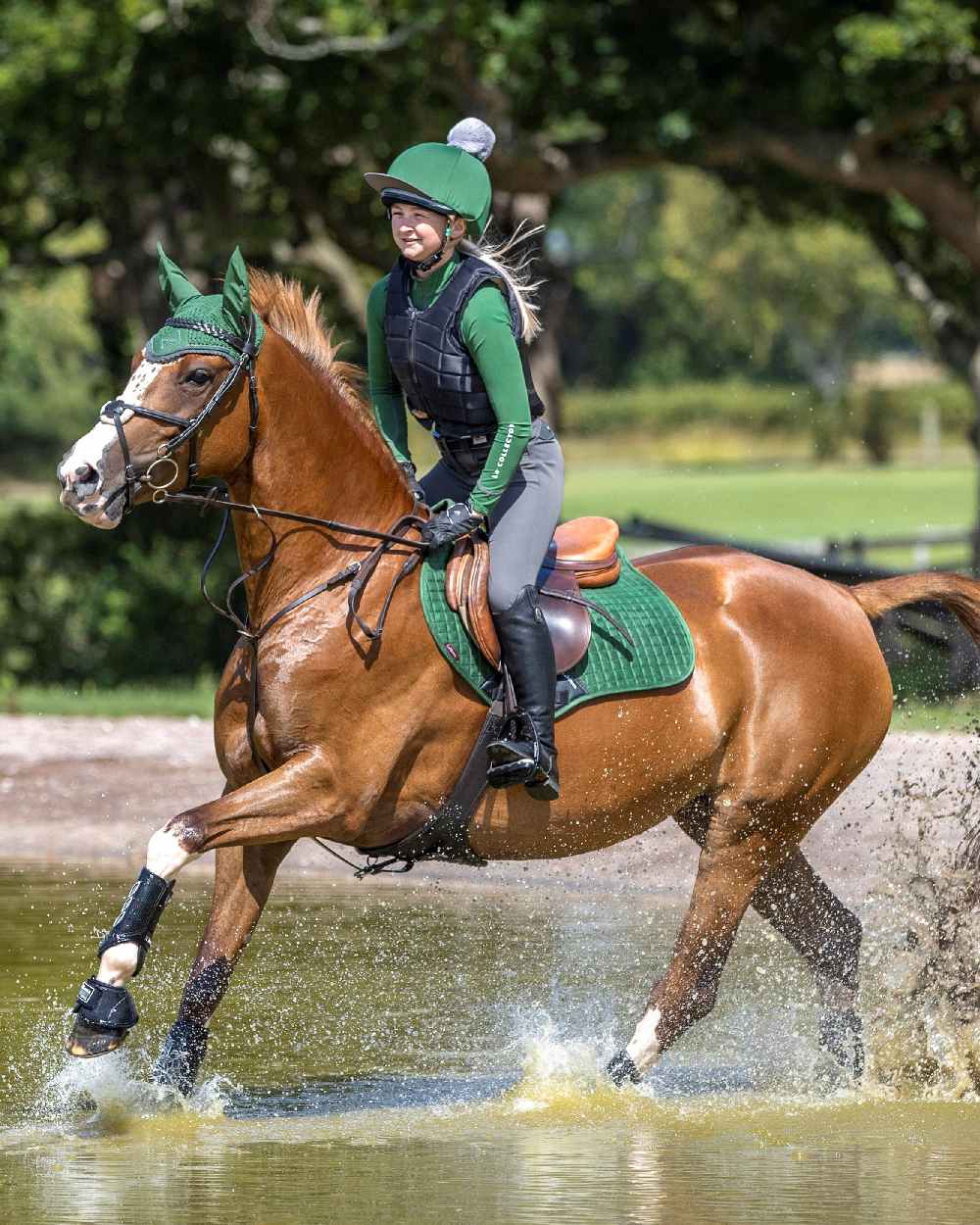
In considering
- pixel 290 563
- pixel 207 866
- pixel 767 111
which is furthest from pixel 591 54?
pixel 290 563

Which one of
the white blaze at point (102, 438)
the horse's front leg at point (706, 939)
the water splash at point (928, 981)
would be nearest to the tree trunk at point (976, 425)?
the water splash at point (928, 981)

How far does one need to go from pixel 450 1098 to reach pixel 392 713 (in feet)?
4.37

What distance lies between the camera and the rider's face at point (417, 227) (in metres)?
6.44

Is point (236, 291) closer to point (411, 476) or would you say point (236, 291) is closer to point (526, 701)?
point (411, 476)

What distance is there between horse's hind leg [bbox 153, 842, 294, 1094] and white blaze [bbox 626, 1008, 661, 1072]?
1370 millimetres

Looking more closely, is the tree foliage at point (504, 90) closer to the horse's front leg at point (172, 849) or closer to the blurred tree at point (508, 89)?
the blurred tree at point (508, 89)

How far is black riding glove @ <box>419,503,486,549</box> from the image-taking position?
21.5 feet

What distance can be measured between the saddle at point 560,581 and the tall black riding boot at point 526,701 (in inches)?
3.0

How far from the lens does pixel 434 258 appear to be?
653 cm

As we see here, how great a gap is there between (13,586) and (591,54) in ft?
21.8

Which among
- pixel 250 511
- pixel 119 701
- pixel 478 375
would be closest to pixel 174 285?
pixel 250 511

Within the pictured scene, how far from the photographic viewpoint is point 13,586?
1809 cm

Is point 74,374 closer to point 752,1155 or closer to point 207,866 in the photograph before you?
point 207,866

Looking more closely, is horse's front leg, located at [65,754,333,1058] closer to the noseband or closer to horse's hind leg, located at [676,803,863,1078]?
the noseband
